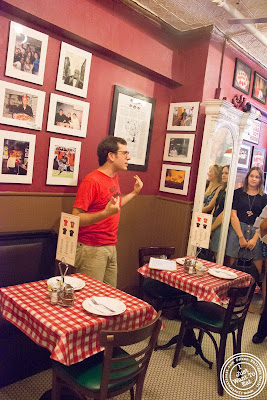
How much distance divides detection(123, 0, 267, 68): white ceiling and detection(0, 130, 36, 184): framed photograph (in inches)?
72.9

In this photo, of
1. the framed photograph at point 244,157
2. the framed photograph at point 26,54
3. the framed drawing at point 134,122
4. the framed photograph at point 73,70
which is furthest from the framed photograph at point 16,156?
the framed photograph at point 244,157

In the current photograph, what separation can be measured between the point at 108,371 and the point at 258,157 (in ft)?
16.5

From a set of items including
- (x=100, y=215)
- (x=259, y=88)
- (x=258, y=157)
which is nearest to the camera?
(x=100, y=215)

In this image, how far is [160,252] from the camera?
12.0ft

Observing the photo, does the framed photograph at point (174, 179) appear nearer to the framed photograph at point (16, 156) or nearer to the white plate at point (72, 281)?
the framed photograph at point (16, 156)

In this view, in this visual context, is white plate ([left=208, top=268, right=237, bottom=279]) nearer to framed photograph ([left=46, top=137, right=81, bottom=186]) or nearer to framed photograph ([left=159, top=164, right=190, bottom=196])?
framed photograph ([left=159, top=164, right=190, bottom=196])

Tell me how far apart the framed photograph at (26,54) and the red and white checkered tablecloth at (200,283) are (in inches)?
80.0

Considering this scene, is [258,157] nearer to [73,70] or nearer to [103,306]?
[73,70]

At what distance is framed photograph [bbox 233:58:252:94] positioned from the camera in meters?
4.69

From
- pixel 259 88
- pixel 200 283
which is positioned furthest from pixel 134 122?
pixel 259 88

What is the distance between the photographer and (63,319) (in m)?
1.88

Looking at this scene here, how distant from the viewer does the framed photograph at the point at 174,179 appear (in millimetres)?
4297

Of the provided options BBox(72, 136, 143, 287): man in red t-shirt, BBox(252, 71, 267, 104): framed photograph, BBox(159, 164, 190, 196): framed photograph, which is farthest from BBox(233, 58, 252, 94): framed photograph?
BBox(72, 136, 143, 287): man in red t-shirt

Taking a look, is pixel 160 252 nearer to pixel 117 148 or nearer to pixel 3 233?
pixel 117 148
